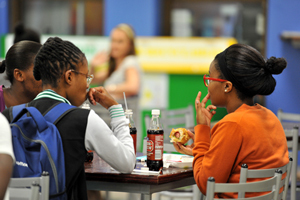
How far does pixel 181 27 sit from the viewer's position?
5852 mm

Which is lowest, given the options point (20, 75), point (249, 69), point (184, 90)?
point (184, 90)

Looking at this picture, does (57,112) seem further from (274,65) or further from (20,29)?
(20,29)

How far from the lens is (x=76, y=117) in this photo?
6.02 ft

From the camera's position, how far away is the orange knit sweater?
1844 mm

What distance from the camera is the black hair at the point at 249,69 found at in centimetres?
195

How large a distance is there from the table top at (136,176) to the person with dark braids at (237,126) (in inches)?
5.5

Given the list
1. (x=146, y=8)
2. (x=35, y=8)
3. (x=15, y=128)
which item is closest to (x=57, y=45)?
(x=15, y=128)

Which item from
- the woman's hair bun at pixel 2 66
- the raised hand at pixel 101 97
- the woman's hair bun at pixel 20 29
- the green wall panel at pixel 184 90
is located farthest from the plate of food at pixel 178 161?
the green wall panel at pixel 184 90

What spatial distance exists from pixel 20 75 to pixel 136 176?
0.93m

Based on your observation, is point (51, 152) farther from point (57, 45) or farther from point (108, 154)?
point (57, 45)

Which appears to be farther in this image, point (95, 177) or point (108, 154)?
point (95, 177)

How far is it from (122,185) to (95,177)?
0.14 meters

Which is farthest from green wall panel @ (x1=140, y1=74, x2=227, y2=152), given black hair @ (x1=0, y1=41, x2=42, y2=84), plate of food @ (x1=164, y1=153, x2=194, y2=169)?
black hair @ (x1=0, y1=41, x2=42, y2=84)

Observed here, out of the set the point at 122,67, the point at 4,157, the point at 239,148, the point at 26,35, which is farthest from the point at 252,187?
the point at 122,67
